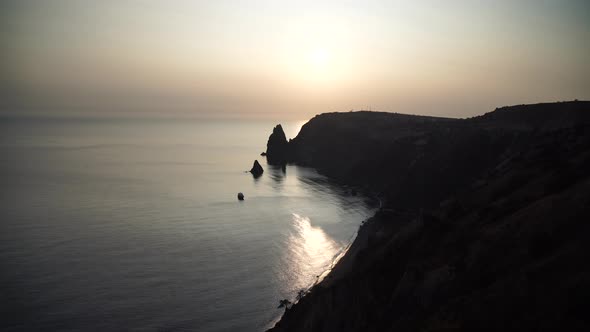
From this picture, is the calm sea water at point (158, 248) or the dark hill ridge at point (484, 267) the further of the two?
the calm sea water at point (158, 248)

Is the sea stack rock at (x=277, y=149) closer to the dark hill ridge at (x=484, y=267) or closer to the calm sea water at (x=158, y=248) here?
the calm sea water at (x=158, y=248)

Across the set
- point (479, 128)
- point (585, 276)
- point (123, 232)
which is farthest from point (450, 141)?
point (585, 276)

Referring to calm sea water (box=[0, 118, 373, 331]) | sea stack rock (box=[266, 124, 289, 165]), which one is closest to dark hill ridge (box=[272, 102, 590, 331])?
calm sea water (box=[0, 118, 373, 331])

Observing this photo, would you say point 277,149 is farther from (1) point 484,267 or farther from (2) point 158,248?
(1) point 484,267

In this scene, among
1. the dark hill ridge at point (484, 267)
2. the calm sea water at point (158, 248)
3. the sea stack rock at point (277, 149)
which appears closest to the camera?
the dark hill ridge at point (484, 267)

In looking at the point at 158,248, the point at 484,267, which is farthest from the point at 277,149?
the point at 484,267

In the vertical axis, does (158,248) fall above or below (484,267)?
below

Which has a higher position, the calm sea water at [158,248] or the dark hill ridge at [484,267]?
the dark hill ridge at [484,267]

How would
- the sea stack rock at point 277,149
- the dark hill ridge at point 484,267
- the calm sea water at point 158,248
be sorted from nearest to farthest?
1. the dark hill ridge at point 484,267
2. the calm sea water at point 158,248
3. the sea stack rock at point 277,149

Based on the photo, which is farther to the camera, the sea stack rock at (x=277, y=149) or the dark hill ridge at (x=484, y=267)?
the sea stack rock at (x=277, y=149)

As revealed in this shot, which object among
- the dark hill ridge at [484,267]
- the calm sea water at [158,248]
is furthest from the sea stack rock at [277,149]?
the dark hill ridge at [484,267]
